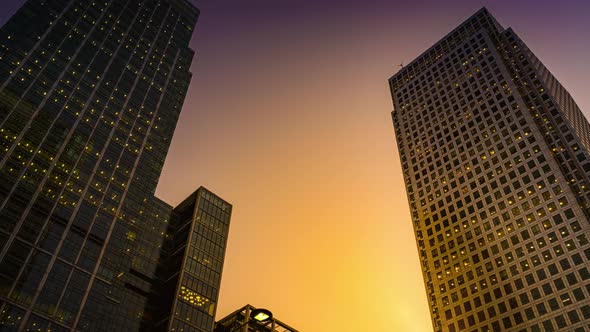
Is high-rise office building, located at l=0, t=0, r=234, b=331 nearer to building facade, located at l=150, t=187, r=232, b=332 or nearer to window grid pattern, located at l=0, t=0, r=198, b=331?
window grid pattern, located at l=0, t=0, r=198, b=331

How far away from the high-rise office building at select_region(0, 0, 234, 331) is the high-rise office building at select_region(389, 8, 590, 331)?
58.7 metres

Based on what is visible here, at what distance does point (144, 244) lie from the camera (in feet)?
423

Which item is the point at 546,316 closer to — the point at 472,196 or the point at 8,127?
the point at 472,196

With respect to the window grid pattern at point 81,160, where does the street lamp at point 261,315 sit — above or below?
below

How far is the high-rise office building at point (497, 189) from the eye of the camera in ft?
338

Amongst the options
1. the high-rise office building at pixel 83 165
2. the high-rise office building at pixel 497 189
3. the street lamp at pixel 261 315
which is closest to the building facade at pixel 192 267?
the high-rise office building at pixel 83 165

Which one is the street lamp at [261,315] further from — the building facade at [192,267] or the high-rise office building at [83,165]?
the building facade at [192,267]

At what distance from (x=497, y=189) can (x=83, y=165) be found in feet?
320

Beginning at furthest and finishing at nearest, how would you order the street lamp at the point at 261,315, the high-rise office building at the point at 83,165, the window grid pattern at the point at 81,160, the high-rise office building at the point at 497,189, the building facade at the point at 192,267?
the building facade at the point at 192,267
the high-rise office building at the point at 497,189
the window grid pattern at the point at 81,160
the high-rise office building at the point at 83,165
the street lamp at the point at 261,315

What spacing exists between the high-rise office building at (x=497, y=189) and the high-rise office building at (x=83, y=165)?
5871cm

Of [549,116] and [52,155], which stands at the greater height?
[549,116]

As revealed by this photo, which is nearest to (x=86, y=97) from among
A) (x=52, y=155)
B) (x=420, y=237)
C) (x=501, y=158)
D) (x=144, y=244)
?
(x=52, y=155)

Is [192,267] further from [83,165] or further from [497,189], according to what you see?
[497,189]

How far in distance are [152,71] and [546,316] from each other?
12226 cm
